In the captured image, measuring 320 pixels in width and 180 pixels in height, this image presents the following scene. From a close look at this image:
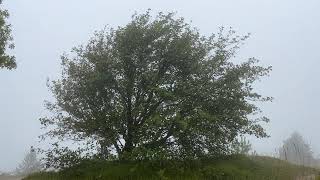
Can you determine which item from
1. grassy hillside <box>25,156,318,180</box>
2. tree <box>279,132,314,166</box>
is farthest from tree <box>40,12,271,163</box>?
tree <box>279,132,314,166</box>

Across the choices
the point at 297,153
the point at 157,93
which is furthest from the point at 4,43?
the point at 297,153

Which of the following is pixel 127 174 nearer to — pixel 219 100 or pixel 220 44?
pixel 219 100

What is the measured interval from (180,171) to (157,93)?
3.82m

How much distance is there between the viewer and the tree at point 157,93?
2123cm

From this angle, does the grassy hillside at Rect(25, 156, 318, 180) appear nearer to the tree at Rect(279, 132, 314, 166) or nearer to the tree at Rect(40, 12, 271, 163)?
the tree at Rect(40, 12, 271, 163)

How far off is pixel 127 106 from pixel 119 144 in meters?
2.01

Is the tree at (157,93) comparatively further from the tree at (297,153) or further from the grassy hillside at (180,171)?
the tree at (297,153)

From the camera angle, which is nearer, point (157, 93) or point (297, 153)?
point (157, 93)

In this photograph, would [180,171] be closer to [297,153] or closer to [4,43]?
[4,43]

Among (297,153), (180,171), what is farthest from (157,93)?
(297,153)

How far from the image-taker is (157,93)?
2133 cm

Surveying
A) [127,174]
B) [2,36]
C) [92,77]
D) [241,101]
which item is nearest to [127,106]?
[92,77]

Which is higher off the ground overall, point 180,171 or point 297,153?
point 297,153

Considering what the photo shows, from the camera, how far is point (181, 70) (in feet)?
73.6
